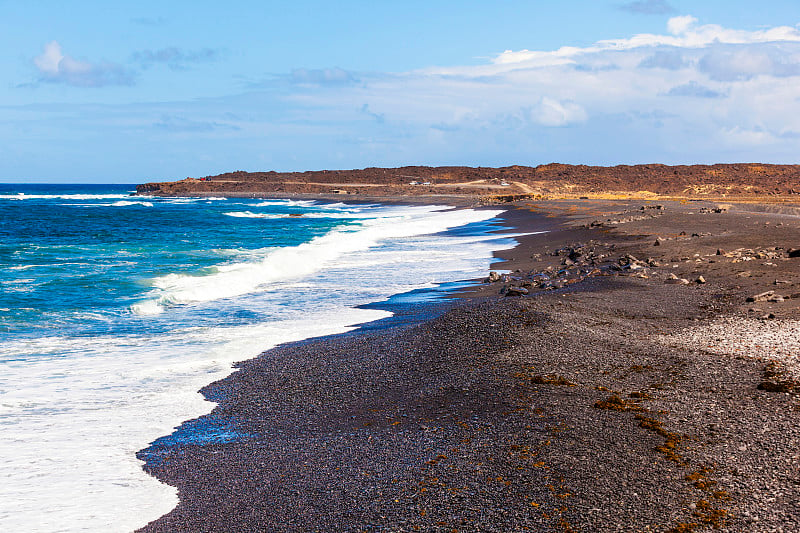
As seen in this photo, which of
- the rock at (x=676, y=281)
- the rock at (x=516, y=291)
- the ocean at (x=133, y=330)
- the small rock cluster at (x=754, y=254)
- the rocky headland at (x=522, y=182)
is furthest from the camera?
the rocky headland at (x=522, y=182)

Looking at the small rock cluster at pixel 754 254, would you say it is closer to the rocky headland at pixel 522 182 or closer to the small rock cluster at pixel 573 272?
the small rock cluster at pixel 573 272

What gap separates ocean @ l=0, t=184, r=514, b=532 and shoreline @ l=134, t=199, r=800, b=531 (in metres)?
0.75

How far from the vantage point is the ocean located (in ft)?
23.6

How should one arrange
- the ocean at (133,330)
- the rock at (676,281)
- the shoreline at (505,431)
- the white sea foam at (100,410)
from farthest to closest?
the rock at (676,281), the ocean at (133,330), the white sea foam at (100,410), the shoreline at (505,431)

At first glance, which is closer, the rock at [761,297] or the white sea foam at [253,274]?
the rock at [761,297]

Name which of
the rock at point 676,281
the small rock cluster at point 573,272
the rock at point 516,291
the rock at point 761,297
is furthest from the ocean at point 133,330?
the rock at point 761,297

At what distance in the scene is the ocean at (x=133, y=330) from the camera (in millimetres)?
7207

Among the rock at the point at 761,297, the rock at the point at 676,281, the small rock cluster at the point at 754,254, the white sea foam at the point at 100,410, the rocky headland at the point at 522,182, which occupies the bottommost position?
the white sea foam at the point at 100,410

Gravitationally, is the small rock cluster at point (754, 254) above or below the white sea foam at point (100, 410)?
above

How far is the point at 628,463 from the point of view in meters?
6.23

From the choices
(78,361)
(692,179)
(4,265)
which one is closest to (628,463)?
(78,361)

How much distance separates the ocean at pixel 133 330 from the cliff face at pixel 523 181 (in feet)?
223

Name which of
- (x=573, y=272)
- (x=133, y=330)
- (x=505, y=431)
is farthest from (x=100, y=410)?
(x=573, y=272)

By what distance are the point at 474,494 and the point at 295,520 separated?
161 centimetres
